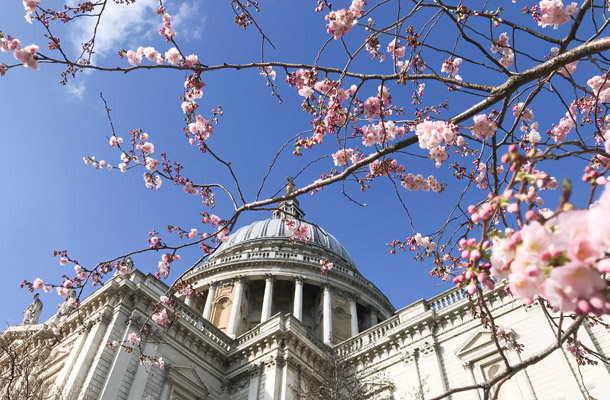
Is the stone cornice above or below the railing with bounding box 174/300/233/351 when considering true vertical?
above

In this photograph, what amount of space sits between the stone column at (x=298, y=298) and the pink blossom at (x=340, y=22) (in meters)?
28.2

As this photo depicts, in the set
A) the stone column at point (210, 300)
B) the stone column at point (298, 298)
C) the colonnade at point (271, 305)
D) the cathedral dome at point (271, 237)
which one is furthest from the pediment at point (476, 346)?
the cathedral dome at point (271, 237)

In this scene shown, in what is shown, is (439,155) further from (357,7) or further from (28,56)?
(28,56)

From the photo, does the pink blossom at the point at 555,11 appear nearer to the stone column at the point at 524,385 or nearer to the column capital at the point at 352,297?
the stone column at the point at 524,385

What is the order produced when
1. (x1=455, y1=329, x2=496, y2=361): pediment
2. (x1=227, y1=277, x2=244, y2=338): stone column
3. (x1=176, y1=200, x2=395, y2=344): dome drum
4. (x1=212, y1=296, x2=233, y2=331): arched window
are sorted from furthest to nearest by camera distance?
(x1=176, y1=200, x2=395, y2=344): dome drum → (x1=212, y1=296, x2=233, y2=331): arched window → (x1=227, y1=277, x2=244, y2=338): stone column → (x1=455, y1=329, x2=496, y2=361): pediment

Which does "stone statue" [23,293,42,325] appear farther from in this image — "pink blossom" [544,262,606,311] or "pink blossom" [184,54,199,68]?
"pink blossom" [544,262,606,311]

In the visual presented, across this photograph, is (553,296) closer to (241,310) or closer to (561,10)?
(561,10)

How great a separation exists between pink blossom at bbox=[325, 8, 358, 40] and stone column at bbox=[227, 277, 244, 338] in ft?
86.5

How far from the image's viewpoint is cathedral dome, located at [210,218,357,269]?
4166cm

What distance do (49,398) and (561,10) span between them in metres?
17.0

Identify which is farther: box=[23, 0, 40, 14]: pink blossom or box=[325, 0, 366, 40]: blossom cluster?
box=[23, 0, 40, 14]: pink blossom

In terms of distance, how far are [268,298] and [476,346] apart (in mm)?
18728

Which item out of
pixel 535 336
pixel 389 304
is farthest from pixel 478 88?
pixel 389 304

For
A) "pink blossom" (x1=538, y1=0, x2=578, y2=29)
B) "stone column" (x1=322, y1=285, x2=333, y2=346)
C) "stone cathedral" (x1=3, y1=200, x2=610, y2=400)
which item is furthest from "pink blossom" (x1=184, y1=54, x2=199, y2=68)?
"stone column" (x1=322, y1=285, x2=333, y2=346)
